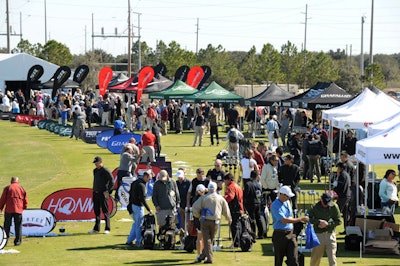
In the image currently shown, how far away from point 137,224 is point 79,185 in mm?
10515

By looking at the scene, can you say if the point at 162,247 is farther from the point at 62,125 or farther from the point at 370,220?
the point at 62,125

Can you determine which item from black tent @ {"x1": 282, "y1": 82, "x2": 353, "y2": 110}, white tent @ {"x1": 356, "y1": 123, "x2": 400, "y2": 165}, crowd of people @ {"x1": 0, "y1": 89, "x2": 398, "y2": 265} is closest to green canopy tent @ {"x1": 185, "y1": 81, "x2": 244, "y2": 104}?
black tent @ {"x1": 282, "y1": 82, "x2": 353, "y2": 110}

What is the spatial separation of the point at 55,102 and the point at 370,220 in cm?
3993

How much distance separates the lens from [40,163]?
35062 mm

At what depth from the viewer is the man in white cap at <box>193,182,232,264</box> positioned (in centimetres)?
1492

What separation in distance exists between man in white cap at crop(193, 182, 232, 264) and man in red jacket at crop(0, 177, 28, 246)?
405 centimetres

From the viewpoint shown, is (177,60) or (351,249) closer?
(351,249)

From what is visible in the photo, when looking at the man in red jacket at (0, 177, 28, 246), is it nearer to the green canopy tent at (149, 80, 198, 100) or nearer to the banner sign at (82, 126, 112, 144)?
the banner sign at (82, 126, 112, 144)

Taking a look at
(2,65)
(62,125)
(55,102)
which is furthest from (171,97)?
(2,65)

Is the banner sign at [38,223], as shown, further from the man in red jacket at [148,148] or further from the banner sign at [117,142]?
the banner sign at [117,142]

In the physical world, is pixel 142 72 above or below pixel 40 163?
above

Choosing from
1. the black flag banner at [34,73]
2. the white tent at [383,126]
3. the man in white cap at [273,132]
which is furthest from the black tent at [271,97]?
the black flag banner at [34,73]

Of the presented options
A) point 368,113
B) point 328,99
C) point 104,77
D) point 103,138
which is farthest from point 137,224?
point 104,77

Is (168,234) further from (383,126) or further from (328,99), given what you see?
(328,99)
